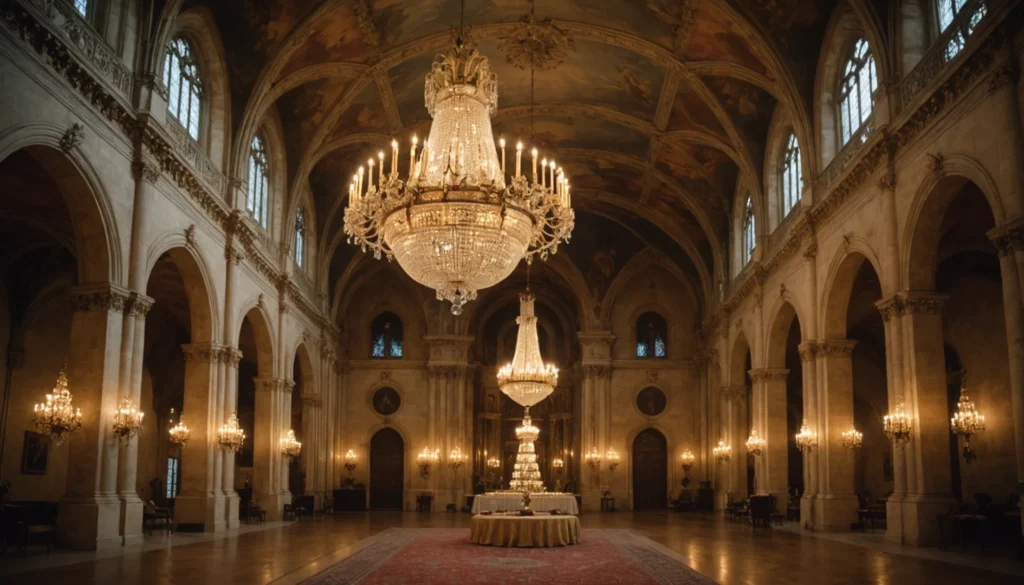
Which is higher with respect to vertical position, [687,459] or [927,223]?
[927,223]

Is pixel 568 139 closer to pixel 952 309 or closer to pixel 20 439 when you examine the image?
pixel 952 309

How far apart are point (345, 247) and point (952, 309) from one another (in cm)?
2185

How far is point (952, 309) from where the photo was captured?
24656mm

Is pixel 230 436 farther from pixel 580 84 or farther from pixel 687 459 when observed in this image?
pixel 687 459

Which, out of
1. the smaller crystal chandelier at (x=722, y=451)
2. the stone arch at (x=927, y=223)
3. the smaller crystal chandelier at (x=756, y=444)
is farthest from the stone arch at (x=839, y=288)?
the smaller crystal chandelier at (x=722, y=451)

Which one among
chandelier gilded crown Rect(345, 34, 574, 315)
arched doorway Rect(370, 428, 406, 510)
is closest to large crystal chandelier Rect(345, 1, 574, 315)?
chandelier gilded crown Rect(345, 34, 574, 315)

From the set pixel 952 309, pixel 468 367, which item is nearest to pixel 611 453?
pixel 468 367

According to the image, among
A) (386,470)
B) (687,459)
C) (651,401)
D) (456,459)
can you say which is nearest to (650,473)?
(687,459)

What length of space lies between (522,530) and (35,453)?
14927mm

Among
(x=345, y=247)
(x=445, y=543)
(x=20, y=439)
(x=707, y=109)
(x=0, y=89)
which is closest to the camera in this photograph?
(x=0, y=89)

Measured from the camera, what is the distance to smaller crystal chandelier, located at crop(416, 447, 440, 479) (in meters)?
37.7

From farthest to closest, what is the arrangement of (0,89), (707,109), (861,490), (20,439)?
(861,490) < (707,109) < (20,439) < (0,89)

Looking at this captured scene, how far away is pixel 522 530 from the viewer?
16.6 meters

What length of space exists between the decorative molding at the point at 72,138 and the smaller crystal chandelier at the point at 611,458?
2662 cm
